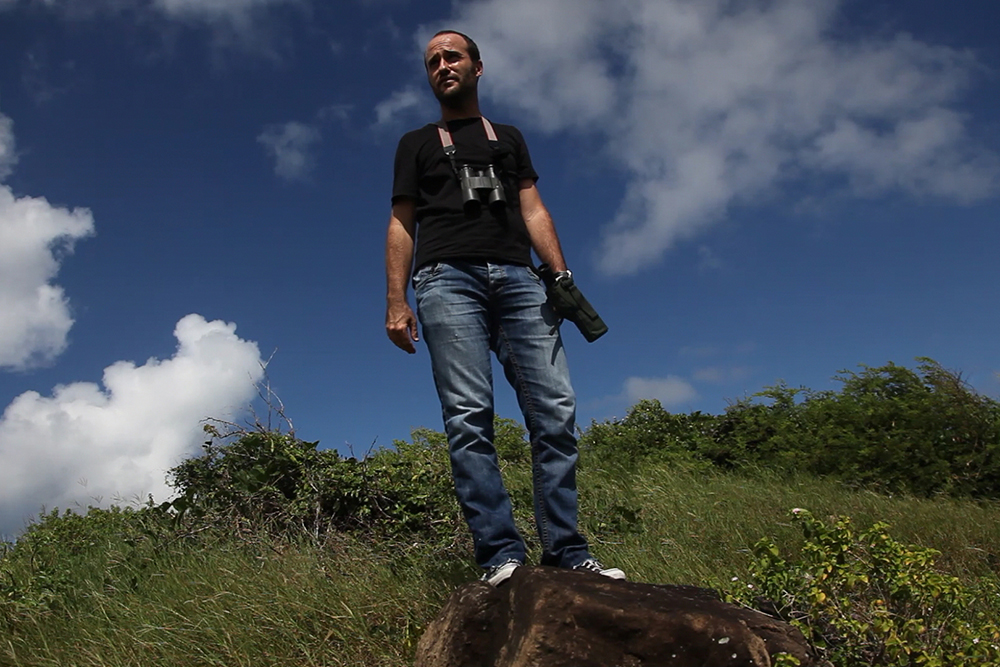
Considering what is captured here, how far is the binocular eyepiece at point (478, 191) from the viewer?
388 centimetres

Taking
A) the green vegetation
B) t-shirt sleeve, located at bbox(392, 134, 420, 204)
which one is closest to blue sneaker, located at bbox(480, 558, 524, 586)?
the green vegetation

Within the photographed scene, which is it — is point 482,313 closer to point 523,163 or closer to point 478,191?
point 478,191

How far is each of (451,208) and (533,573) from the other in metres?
1.75

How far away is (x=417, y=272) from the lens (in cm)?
392

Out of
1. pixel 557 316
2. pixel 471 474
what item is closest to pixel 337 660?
pixel 471 474

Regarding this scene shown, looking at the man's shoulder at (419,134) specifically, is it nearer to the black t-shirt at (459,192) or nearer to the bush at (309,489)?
the black t-shirt at (459,192)

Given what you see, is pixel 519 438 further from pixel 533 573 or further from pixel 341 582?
pixel 533 573

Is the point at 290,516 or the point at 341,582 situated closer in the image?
Result: the point at 341,582

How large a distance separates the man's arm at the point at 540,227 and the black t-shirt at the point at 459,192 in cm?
5

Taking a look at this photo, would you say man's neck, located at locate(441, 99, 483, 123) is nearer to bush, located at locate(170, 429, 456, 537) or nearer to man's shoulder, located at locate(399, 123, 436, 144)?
man's shoulder, located at locate(399, 123, 436, 144)

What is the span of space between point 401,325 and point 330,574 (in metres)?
1.53

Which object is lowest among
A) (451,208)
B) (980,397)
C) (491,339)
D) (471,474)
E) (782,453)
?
(471,474)

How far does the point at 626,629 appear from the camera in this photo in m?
2.96

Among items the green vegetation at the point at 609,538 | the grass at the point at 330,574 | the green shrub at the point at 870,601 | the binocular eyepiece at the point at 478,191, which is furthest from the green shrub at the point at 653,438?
the binocular eyepiece at the point at 478,191
